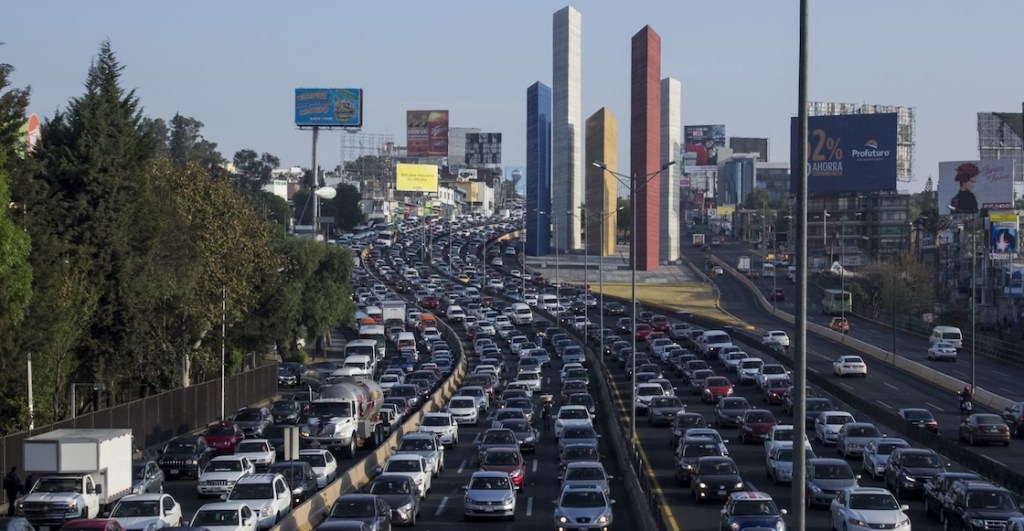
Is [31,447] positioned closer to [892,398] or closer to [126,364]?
[126,364]

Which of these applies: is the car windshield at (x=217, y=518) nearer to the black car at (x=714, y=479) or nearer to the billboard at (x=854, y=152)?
the black car at (x=714, y=479)

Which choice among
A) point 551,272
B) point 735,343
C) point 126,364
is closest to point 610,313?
point 735,343

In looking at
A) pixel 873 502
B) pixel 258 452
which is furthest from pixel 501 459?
pixel 873 502

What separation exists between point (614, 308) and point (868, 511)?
279ft

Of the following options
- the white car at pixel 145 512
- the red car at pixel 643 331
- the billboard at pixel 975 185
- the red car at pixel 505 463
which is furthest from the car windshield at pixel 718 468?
the billboard at pixel 975 185

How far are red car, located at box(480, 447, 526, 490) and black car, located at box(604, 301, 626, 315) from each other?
73695 mm

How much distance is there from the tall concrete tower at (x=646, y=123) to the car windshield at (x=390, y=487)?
10256 centimetres

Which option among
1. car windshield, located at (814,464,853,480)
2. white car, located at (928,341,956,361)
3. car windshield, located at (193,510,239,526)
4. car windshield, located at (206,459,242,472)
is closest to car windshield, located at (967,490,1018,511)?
car windshield, located at (814,464,853,480)

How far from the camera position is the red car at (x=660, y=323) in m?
91.0

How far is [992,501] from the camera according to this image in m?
26.5

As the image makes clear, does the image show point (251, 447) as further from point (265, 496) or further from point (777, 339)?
point (777, 339)

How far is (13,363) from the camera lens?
133 ft

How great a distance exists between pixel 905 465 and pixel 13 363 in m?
25.6

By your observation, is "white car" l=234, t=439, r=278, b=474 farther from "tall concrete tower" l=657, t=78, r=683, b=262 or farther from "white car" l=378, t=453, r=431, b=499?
"tall concrete tower" l=657, t=78, r=683, b=262
